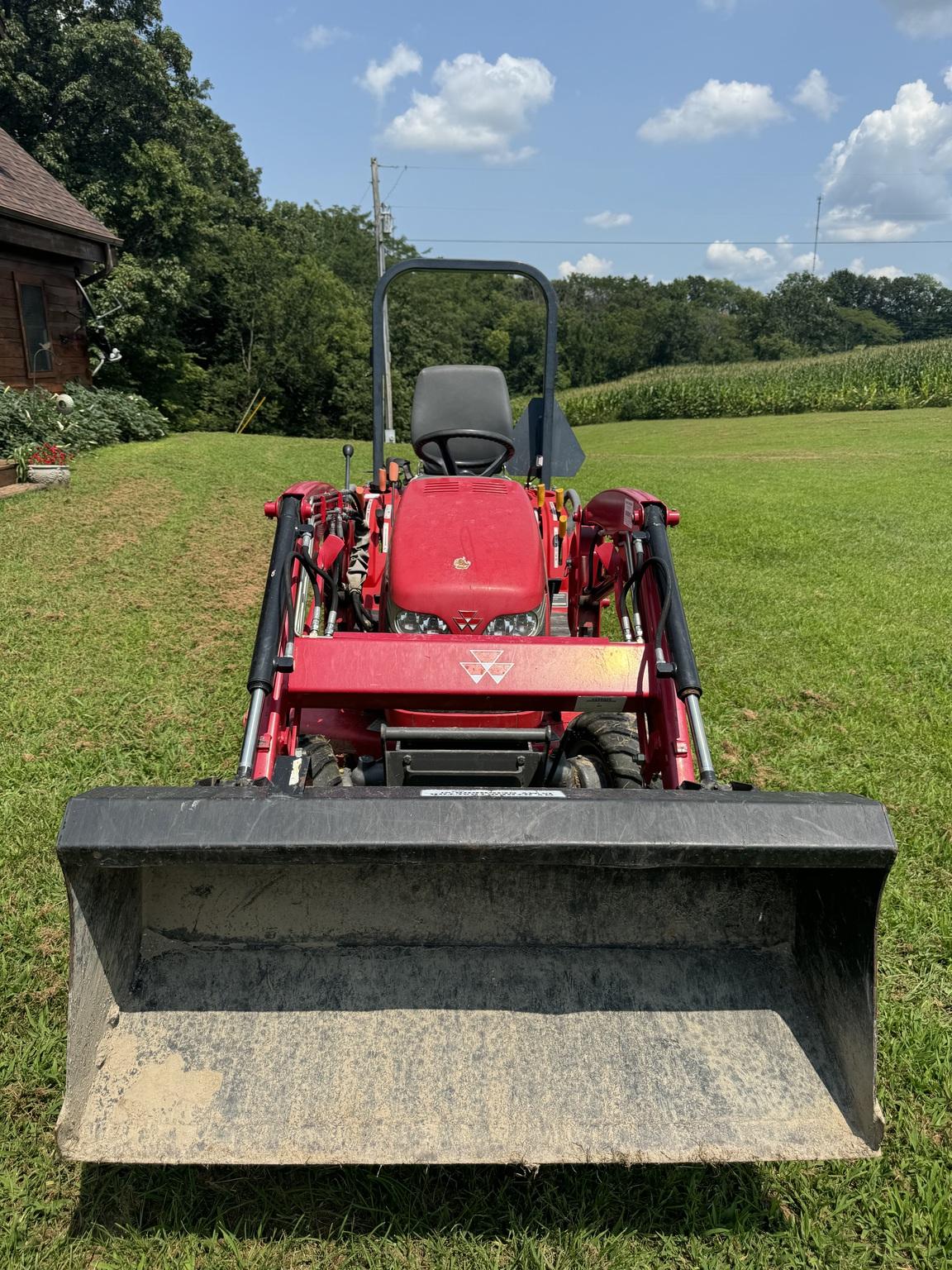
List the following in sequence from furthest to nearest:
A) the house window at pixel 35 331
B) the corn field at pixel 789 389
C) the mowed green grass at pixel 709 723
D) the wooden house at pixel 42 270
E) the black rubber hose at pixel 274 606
→ the corn field at pixel 789 389
the house window at pixel 35 331
the wooden house at pixel 42 270
the black rubber hose at pixel 274 606
the mowed green grass at pixel 709 723

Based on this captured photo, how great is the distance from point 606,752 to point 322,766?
1.00 metres

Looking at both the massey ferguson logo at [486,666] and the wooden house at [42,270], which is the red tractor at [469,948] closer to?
the massey ferguson logo at [486,666]

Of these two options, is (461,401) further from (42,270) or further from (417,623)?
(42,270)

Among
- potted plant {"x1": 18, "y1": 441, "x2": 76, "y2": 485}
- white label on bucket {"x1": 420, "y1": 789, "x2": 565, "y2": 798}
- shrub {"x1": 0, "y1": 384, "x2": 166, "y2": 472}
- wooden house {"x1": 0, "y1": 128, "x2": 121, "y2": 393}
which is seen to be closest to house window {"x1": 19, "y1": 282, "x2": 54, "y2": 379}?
wooden house {"x1": 0, "y1": 128, "x2": 121, "y2": 393}

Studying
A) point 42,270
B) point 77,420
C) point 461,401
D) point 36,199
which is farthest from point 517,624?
point 42,270

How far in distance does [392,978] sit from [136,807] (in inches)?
29.1

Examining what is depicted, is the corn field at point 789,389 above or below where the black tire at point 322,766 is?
above

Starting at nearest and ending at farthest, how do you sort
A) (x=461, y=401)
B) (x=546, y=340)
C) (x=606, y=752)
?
(x=606, y=752) < (x=546, y=340) < (x=461, y=401)

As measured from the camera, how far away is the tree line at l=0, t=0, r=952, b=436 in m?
20.3

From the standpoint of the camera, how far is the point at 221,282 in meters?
30.6

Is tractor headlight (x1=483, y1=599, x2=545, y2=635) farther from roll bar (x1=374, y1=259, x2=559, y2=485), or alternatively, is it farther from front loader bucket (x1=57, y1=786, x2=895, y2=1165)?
roll bar (x1=374, y1=259, x2=559, y2=485)

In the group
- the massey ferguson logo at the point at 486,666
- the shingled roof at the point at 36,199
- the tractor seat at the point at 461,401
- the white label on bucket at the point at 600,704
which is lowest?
the white label on bucket at the point at 600,704

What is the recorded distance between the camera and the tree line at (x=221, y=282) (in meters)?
20.3

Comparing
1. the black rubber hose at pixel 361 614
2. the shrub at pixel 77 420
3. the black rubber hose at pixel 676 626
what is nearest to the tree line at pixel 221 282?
the shrub at pixel 77 420
